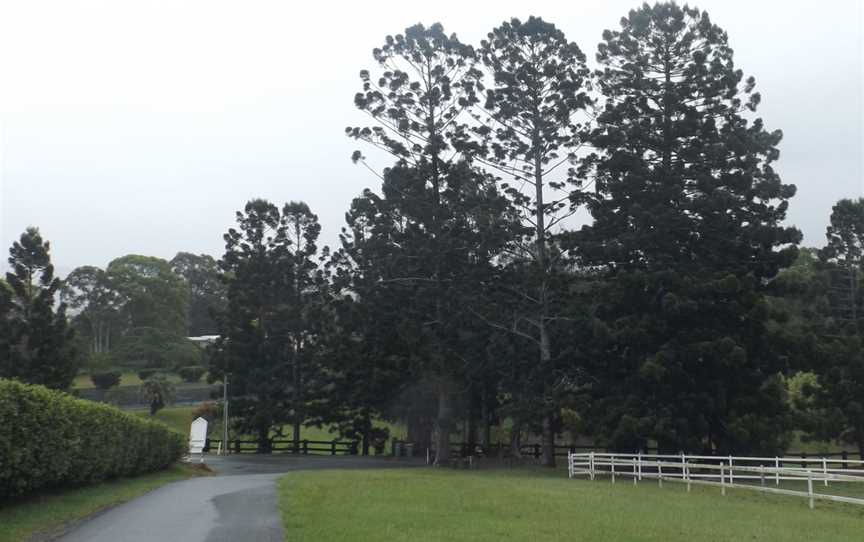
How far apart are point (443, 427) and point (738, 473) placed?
17.9 metres

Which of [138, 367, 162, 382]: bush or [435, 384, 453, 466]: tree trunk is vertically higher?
[138, 367, 162, 382]: bush

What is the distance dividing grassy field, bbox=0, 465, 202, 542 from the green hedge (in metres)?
0.28

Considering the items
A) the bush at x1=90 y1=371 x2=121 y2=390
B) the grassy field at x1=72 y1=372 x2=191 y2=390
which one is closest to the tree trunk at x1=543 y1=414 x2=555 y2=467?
the bush at x1=90 y1=371 x2=121 y2=390

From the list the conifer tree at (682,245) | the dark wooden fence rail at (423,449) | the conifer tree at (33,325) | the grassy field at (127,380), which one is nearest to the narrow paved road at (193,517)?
the conifer tree at (682,245)

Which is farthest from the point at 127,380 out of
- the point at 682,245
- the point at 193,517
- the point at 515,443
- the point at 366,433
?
the point at 193,517

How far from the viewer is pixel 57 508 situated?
17859mm

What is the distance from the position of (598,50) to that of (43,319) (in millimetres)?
34926

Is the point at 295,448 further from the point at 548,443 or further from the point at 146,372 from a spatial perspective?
the point at 146,372

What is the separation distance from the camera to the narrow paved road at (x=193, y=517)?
1438cm

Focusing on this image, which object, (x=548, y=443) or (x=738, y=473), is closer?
(x=738, y=473)

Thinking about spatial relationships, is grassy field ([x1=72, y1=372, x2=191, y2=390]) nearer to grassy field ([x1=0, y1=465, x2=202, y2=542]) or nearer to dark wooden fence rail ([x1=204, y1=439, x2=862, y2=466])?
dark wooden fence rail ([x1=204, y1=439, x2=862, y2=466])

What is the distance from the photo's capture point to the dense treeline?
1500 inches

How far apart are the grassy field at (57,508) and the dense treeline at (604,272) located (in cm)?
2076

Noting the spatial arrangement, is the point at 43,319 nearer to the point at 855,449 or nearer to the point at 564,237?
the point at 564,237
